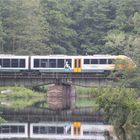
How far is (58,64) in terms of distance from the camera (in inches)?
2955

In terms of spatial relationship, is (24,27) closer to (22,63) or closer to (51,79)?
(22,63)

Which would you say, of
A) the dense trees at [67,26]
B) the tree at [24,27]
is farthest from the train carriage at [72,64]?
the tree at [24,27]

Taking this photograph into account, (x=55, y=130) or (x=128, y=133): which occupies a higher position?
(x=128, y=133)

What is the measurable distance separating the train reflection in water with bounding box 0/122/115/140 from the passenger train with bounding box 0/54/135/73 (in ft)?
71.2

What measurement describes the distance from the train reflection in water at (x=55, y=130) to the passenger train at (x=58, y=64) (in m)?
21.7

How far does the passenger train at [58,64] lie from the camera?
2936 inches

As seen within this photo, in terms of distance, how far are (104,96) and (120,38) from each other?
53986 mm

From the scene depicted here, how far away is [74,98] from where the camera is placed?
79.1 meters

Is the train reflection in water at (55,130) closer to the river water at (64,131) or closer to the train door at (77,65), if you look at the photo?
the river water at (64,131)

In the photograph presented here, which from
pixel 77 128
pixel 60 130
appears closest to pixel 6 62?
pixel 77 128

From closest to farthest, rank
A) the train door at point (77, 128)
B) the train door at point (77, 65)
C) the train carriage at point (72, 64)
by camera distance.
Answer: the train door at point (77, 128), the train carriage at point (72, 64), the train door at point (77, 65)

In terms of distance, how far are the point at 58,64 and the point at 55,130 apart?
27316 millimetres

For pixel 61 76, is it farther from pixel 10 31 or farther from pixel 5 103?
pixel 10 31

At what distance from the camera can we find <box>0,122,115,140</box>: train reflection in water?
44188 millimetres
